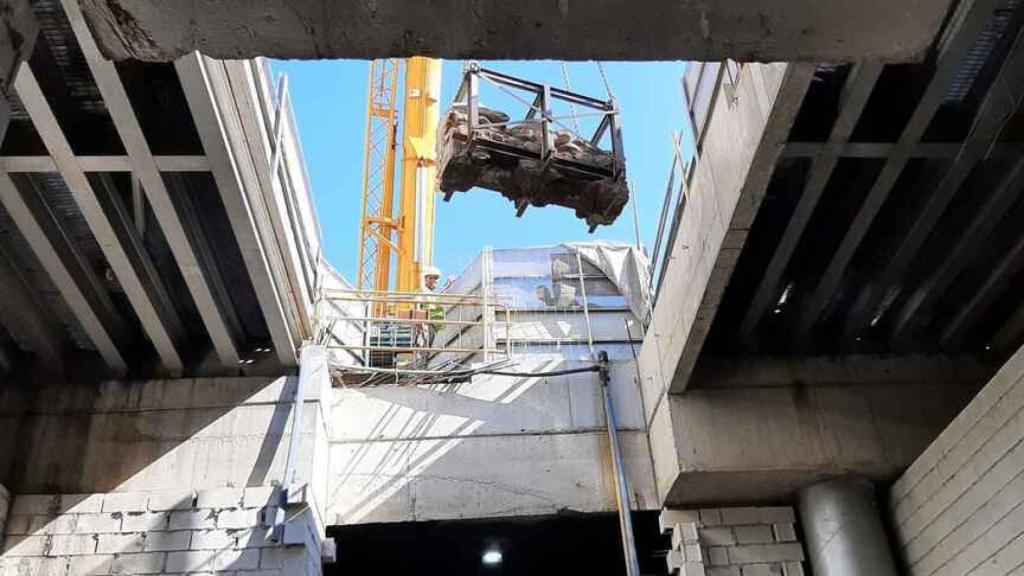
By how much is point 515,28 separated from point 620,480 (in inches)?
256

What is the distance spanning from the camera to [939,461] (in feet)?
25.3

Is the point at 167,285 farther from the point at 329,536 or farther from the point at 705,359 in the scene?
the point at 705,359

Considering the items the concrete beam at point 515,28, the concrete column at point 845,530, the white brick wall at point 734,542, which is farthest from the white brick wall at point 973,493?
the concrete beam at point 515,28

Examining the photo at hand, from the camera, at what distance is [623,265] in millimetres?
17719

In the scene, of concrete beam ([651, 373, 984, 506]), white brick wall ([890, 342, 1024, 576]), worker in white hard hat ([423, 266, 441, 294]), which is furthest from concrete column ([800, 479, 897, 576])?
worker in white hard hat ([423, 266, 441, 294])

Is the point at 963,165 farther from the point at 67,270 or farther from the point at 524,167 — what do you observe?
the point at 67,270

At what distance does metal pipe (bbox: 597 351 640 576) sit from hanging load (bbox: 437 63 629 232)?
1843 mm

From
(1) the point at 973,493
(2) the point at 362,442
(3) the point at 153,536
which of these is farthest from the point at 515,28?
(2) the point at 362,442

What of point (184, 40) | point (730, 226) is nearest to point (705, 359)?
point (730, 226)

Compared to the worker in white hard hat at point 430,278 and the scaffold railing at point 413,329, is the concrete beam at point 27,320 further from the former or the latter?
the worker in white hard hat at point 430,278

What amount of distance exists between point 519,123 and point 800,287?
3.26 metres

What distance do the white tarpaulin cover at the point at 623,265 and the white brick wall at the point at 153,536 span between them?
9213 mm

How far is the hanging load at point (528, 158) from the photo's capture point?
29.0 ft

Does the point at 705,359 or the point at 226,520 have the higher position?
the point at 705,359
